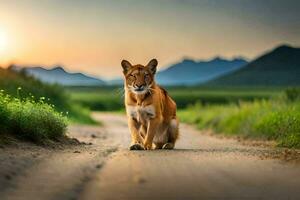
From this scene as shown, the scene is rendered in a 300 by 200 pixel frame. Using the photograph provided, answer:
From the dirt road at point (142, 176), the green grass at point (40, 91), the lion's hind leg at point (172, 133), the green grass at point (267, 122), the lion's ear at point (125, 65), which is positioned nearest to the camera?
the dirt road at point (142, 176)

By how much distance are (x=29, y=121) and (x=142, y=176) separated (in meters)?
6.01

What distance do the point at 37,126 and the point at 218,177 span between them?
6430 mm

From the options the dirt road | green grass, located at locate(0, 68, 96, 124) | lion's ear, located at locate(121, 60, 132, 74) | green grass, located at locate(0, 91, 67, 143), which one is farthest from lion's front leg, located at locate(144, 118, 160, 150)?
green grass, located at locate(0, 68, 96, 124)

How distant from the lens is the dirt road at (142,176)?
883cm

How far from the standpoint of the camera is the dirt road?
8828mm

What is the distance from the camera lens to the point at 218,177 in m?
10.3

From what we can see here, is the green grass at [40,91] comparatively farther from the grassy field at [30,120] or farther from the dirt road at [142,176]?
the dirt road at [142,176]

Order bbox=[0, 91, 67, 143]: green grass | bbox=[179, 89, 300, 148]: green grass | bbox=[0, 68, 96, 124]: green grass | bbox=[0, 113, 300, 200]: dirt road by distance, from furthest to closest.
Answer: bbox=[0, 68, 96, 124]: green grass < bbox=[179, 89, 300, 148]: green grass < bbox=[0, 91, 67, 143]: green grass < bbox=[0, 113, 300, 200]: dirt road

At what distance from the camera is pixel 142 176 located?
1023cm

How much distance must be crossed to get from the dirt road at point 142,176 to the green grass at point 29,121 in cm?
151

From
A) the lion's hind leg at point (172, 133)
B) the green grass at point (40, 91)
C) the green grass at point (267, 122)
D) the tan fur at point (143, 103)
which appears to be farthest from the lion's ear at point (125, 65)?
the green grass at point (40, 91)

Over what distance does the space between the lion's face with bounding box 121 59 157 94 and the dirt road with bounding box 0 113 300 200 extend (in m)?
1.80

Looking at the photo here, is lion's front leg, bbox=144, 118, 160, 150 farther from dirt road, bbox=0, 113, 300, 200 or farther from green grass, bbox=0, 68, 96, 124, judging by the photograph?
green grass, bbox=0, 68, 96, 124

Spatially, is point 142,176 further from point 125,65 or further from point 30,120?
point 30,120
